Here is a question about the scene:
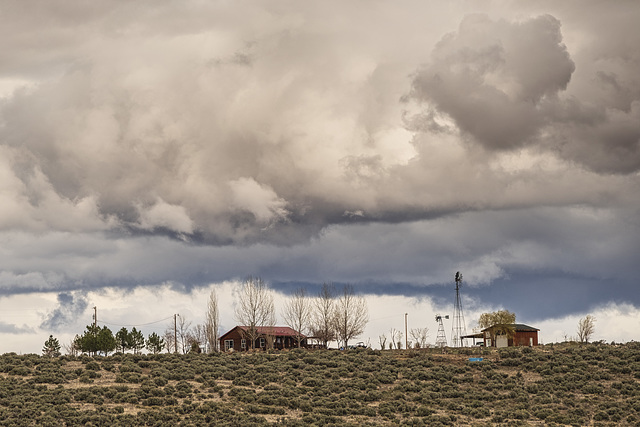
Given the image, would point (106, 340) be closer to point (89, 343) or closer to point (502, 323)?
point (89, 343)

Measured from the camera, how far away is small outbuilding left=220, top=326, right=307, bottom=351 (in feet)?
401

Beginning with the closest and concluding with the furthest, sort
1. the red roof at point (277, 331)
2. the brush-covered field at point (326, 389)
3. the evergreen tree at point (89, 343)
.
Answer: the brush-covered field at point (326, 389), the evergreen tree at point (89, 343), the red roof at point (277, 331)

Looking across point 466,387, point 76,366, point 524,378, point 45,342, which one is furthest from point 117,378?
point 45,342

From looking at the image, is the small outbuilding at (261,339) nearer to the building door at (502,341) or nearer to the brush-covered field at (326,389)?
the building door at (502,341)

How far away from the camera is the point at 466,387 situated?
6144 cm

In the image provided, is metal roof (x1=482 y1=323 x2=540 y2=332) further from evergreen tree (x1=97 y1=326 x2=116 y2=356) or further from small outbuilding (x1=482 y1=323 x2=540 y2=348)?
evergreen tree (x1=97 y1=326 x2=116 y2=356)

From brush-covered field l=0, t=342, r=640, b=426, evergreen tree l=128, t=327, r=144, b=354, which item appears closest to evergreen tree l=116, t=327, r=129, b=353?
evergreen tree l=128, t=327, r=144, b=354

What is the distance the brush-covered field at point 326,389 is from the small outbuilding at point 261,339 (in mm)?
48793

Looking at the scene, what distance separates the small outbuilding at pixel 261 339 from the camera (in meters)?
122

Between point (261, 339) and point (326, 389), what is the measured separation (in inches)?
2625

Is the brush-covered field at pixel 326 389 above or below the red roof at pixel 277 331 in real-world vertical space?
below

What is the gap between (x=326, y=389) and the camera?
58250 millimetres

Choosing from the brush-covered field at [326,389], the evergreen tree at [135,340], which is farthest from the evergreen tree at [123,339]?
the brush-covered field at [326,389]

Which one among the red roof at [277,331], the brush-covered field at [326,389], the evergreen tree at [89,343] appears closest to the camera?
the brush-covered field at [326,389]
